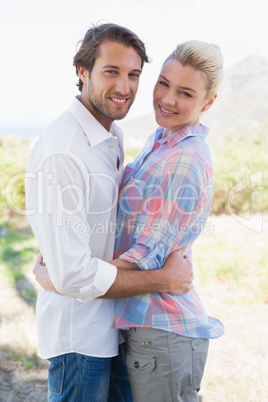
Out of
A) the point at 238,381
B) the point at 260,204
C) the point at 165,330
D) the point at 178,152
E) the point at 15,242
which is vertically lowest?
the point at 15,242

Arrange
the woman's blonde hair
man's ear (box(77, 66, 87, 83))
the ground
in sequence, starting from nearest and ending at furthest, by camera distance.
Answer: the woman's blonde hair
man's ear (box(77, 66, 87, 83))
the ground

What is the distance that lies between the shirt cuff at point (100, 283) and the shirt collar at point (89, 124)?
1.64ft

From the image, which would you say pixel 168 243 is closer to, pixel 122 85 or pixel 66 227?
pixel 66 227

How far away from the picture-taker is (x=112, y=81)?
184 cm

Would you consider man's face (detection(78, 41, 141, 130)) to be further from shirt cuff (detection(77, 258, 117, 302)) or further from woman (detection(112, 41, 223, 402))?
shirt cuff (detection(77, 258, 117, 302))

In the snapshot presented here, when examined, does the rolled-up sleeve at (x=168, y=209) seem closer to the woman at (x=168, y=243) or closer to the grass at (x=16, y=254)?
the woman at (x=168, y=243)

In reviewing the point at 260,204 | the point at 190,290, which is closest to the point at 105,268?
the point at 190,290

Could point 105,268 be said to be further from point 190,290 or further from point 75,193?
point 190,290

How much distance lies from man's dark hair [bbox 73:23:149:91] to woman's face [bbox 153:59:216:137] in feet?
0.51

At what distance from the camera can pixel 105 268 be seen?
1601mm

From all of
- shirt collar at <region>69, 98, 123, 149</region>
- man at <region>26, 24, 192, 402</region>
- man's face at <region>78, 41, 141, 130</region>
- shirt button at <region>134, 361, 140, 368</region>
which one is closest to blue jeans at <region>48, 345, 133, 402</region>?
man at <region>26, 24, 192, 402</region>

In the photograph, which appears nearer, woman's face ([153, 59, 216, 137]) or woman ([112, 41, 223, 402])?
woman ([112, 41, 223, 402])

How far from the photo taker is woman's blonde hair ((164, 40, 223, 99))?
1853mm

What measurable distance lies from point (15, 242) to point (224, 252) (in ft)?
10.7
